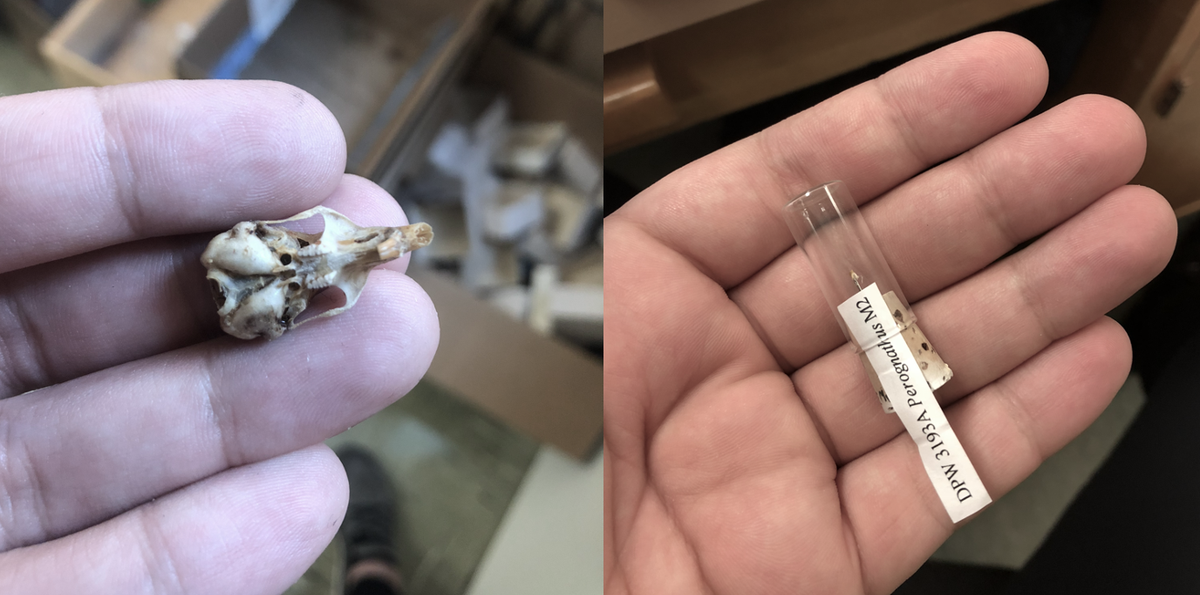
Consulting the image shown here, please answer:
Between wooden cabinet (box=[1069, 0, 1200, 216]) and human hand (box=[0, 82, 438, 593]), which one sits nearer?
human hand (box=[0, 82, 438, 593])

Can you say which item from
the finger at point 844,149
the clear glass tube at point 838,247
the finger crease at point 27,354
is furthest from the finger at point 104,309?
the clear glass tube at point 838,247

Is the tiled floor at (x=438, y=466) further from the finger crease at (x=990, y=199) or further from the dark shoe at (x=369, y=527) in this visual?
the finger crease at (x=990, y=199)

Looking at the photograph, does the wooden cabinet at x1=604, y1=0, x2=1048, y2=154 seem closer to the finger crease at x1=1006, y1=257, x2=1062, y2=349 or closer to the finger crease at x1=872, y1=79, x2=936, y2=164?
the finger crease at x1=872, y1=79, x2=936, y2=164

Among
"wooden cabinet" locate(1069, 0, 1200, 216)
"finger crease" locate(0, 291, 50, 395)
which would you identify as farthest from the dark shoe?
"wooden cabinet" locate(1069, 0, 1200, 216)

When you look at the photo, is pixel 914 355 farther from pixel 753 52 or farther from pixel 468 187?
pixel 468 187

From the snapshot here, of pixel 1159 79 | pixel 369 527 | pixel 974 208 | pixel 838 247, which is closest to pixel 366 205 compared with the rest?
pixel 838 247

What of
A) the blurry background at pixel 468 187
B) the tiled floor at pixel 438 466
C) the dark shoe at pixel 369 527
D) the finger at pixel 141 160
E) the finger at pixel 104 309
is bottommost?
the dark shoe at pixel 369 527

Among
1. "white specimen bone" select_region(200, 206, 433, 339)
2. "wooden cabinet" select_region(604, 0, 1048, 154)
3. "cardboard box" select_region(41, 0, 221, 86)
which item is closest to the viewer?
"white specimen bone" select_region(200, 206, 433, 339)
